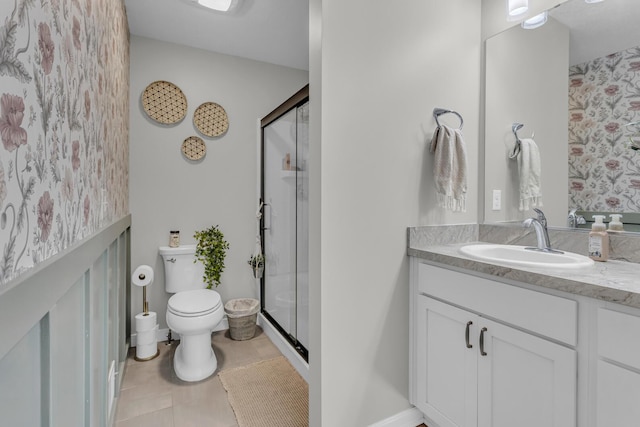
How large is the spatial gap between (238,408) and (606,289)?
5.96 ft

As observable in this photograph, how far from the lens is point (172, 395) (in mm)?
1968

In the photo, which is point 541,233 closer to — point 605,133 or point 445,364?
point 605,133

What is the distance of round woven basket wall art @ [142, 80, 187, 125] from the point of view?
2.63 m

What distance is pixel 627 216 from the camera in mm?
1396

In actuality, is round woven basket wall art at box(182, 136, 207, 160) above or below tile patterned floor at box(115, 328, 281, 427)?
above

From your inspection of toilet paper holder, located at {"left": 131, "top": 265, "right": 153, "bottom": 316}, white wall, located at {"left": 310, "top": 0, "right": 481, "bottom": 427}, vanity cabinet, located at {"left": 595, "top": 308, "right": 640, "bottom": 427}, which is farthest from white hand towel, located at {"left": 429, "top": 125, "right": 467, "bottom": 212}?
toilet paper holder, located at {"left": 131, "top": 265, "right": 153, "bottom": 316}

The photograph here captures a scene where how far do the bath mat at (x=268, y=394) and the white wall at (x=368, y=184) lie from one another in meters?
0.34

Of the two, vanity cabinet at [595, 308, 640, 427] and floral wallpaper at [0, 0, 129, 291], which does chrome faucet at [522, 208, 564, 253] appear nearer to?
vanity cabinet at [595, 308, 640, 427]

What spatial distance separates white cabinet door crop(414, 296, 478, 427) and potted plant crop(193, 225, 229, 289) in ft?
5.84

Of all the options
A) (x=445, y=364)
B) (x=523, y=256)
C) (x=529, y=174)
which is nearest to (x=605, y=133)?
(x=529, y=174)

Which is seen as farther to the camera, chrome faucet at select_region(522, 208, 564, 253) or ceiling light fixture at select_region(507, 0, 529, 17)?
ceiling light fixture at select_region(507, 0, 529, 17)

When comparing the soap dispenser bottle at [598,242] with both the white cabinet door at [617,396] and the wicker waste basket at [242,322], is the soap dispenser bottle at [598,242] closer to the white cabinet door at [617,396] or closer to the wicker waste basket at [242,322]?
the white cabinet door at [617,396]

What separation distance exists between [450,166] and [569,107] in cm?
61

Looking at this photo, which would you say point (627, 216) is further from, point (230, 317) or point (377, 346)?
point (230, 317)
